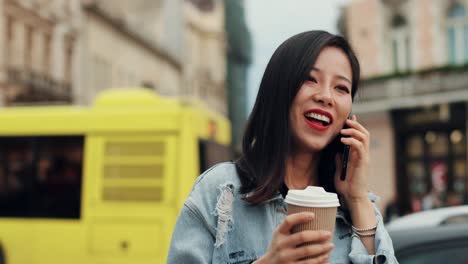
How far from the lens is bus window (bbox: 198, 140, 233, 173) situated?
421 inches

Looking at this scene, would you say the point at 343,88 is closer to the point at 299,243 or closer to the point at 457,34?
the point at 299,243

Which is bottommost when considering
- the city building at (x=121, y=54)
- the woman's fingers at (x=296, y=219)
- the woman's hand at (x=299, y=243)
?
the woman's hand at (x=299, y=243)

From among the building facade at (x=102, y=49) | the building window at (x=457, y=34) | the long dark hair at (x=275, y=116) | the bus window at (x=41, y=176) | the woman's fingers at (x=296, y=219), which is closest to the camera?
the woman's fingers at (x=296, y=219)

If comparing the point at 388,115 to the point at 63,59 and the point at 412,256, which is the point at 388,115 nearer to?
the point at 63,59

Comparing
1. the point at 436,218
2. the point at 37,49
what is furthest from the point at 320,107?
the point at 37,49

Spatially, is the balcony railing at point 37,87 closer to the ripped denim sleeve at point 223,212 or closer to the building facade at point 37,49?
the building facade at point 37,49

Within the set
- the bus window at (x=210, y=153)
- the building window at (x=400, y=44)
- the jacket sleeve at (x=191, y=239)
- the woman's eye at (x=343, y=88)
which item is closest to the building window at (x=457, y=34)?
the building window at (x=400, y=44)

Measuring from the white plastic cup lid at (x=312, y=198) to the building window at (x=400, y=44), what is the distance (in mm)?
25240

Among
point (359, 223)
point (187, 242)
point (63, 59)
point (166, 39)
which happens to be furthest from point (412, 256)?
point (166, 39)

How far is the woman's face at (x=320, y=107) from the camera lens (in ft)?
7.15

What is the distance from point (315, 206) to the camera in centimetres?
177

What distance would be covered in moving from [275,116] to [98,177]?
28.1ft

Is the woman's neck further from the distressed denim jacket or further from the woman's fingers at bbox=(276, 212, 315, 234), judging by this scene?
the woman's fingers at bbox=(276, 212, 315, 234)

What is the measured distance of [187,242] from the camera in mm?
2061
